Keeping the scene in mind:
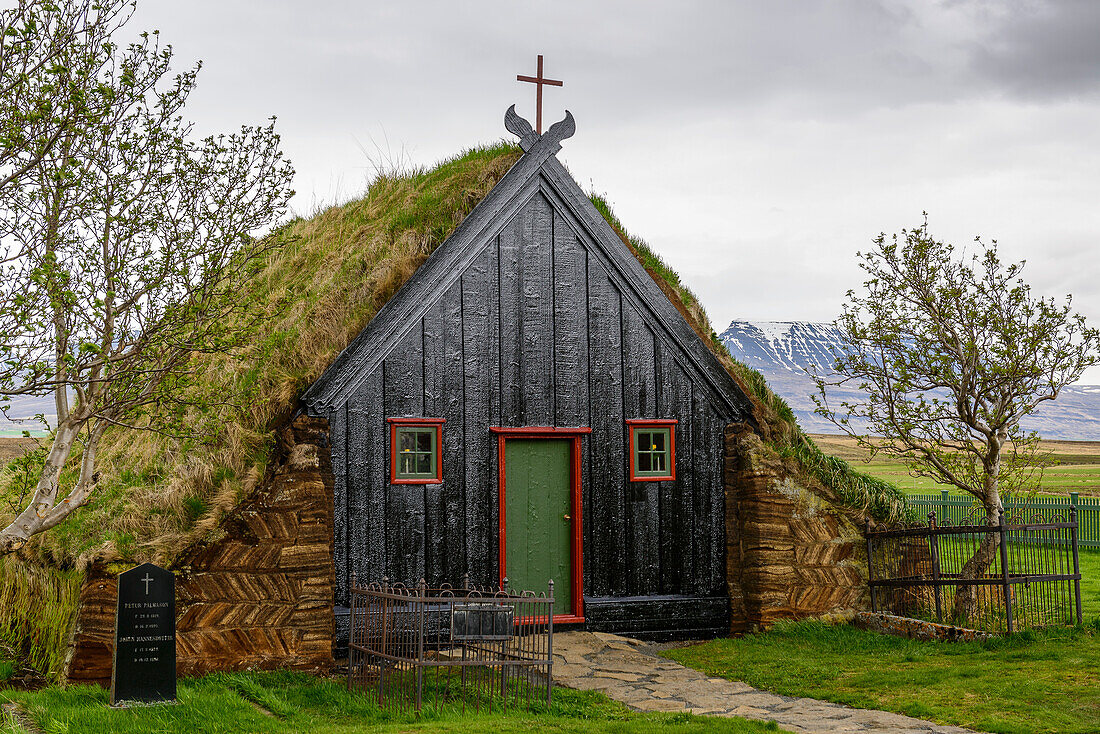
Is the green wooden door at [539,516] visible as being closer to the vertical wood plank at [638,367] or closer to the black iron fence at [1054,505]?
the vertical wood plank at [638,367]

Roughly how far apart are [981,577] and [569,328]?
639 centimetres

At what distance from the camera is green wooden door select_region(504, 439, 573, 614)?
12.8 meters

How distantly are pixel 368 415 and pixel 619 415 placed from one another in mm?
3531

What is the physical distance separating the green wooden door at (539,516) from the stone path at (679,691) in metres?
0.79

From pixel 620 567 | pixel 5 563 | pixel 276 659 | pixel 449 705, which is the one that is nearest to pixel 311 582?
pixel 276 659

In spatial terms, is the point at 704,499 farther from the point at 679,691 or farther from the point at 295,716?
the point at 295,716

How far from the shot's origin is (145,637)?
948 cm

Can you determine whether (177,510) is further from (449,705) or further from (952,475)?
(952,475)

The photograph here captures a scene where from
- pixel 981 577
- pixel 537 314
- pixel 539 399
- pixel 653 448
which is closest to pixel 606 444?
pixel 653 448

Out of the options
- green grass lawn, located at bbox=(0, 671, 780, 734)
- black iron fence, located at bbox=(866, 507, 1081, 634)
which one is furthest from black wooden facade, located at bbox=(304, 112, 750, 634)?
black iron fence, located at bbox=(866, 507, 1081, 634)

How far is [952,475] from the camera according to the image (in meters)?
13.7

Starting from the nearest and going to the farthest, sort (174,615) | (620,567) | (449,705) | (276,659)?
1. (449,705)
2. (174,615)
3. (276,659)
4. (620,567)

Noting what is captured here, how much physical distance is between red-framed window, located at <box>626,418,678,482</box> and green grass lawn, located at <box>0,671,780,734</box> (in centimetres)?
433

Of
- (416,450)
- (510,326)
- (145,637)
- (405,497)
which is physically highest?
(510,326)
